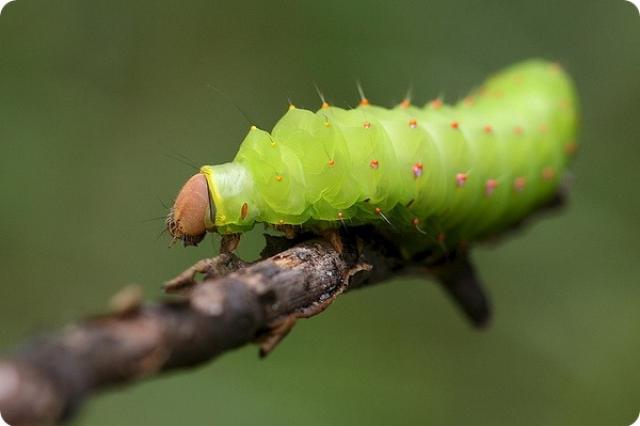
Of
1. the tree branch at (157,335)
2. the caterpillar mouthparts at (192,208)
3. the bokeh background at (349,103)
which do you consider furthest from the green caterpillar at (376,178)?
the bokeh background at (349,103)

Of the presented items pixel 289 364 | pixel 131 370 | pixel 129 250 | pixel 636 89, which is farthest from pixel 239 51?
pixel 131 370

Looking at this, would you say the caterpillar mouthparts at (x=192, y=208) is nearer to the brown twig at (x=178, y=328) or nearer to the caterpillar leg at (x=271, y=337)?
the brown twig at (x=178, y=328)

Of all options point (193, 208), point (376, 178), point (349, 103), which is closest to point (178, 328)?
point (193, 208)

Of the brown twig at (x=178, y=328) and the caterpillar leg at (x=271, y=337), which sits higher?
the brown twig at (x=178, y=328)

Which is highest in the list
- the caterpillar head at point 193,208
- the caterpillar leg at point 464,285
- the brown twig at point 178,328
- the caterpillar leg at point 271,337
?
the caterpillar head at point 193,208

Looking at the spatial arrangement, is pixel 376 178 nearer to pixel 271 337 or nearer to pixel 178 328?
pixel 271 337

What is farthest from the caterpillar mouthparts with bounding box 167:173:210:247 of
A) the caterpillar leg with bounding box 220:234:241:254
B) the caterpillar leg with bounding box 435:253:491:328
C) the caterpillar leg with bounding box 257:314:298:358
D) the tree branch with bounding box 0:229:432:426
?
the caterpillar leg with bounding box 435:253:491:328

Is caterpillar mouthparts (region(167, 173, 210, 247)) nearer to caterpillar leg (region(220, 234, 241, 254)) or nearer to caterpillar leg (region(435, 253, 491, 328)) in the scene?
caterpillar leg (region(220, 234, 241, 254))

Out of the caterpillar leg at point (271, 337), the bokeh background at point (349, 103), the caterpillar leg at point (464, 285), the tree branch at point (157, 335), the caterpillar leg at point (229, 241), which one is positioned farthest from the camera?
the bokeh background at point (349, 103)
